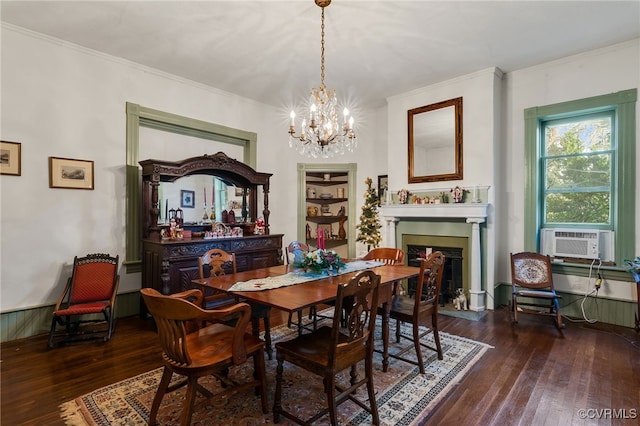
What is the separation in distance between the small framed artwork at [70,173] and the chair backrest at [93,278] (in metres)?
0.81

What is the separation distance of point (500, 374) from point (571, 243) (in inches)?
93.1

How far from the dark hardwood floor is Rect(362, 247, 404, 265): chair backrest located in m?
0.97

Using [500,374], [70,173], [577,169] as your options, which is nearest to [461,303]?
[500,374]

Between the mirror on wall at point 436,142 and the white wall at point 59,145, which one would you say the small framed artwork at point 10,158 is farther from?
the mirror on wall at point 436,142

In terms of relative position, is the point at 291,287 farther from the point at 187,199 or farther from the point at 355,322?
the point at 187,199

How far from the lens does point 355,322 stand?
2023 millimetres

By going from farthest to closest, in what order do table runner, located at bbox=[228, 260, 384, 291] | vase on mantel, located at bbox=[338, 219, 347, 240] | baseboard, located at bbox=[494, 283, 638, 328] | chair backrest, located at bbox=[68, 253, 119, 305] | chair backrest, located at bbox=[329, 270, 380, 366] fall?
1. vase on mantel, located at bbox=[338, 219, 347, 240]
2. baseboard, located at bbox=[494, 283, 638, 328]
3. chair backrest, located at bbox=[68, 253, 119, 305]
4. table runner, located at bbox=[228, 260, 384, 291]
5. chair backrest, located at bbox=[329, 270, 380, 366]

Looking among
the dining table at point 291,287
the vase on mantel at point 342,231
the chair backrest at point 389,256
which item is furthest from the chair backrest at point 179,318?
the vase on mantel at point 342,231

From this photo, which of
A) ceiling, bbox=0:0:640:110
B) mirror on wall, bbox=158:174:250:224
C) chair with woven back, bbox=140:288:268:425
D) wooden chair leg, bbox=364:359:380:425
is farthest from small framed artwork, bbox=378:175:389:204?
chair with woven back, bbox=140:288:268:425

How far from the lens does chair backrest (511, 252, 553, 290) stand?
3992 millimetres

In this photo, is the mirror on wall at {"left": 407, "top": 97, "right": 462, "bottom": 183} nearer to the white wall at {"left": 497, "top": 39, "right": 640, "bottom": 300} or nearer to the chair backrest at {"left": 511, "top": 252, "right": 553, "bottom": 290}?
the white wall at {"left": 497, "top": 39, "right": 640, "bottom": 300}

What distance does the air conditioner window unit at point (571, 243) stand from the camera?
13.0 ft

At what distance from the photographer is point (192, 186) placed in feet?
15.3

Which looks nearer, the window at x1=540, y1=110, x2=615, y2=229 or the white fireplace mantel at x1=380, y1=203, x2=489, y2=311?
the window at x1=540, y1=110, x2=615, y2=229
